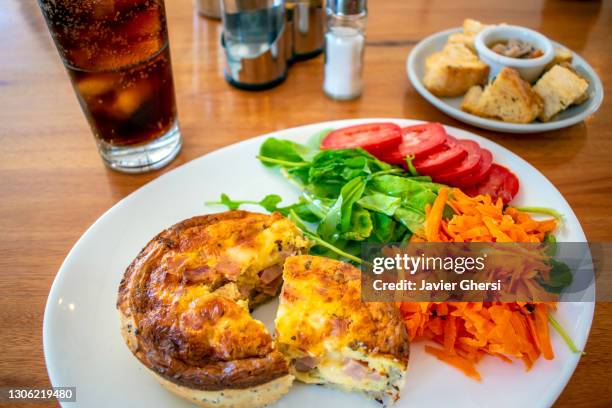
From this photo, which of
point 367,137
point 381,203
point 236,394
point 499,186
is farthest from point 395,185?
point 236,394

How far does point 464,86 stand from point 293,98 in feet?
2.98

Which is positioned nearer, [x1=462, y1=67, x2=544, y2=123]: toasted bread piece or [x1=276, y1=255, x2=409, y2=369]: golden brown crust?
[x1=276, y1=255, x2=409, y2=369]: golden brown crust

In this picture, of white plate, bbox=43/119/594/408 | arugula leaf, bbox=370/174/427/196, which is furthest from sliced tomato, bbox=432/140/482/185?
white plate, bbox=43/119/594/408

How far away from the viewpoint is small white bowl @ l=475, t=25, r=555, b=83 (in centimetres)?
247

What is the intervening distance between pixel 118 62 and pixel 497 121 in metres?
1.71

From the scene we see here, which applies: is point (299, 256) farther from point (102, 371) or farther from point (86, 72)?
point (86, 72)

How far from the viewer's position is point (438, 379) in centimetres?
149

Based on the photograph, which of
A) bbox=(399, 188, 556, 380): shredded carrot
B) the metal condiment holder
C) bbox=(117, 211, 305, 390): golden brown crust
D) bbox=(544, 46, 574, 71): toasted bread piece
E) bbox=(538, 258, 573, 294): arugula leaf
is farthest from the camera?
the metal condiment holder

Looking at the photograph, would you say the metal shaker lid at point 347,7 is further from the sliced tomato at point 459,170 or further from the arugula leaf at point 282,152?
the sliced tomato at point 459,170

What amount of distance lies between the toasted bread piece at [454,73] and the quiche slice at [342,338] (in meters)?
1.45

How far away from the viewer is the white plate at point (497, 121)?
7.61 feet

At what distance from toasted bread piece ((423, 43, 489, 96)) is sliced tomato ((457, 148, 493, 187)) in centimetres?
63

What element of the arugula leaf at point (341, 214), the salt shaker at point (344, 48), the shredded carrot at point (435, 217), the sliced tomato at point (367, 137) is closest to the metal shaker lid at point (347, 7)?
the salt shaker at point (344, 48)

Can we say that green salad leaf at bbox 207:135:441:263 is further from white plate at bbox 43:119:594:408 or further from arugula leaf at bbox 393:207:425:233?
white plate at bbox 43:119:594:408
